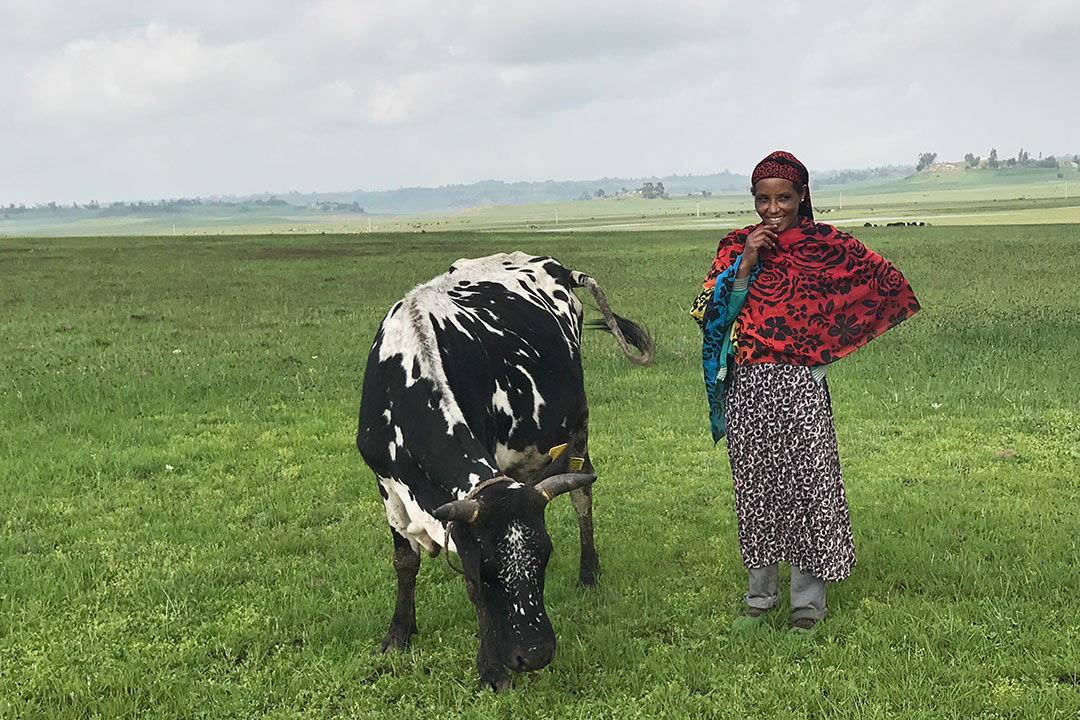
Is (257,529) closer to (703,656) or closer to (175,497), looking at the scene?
(175,497)

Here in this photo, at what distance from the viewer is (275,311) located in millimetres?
21984

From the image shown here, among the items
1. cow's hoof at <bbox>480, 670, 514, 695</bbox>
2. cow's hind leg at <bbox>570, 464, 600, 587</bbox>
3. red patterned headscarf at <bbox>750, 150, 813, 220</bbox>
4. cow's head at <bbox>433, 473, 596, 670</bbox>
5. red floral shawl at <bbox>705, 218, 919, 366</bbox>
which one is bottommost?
cow's hoof at <bbox>480, 670, 514, 695</bbox>

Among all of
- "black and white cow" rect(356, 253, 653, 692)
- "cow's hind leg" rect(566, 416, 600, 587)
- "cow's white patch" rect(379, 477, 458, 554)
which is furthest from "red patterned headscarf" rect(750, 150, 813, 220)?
"cow's white patch" rect(379, 477, 458, 554)

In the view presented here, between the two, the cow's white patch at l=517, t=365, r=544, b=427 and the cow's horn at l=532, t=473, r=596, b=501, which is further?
the cow's white patch at l=517, t=365, r=544, b=427

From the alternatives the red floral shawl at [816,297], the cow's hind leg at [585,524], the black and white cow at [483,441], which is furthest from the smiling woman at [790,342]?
the cow's hind leg at [585,524]

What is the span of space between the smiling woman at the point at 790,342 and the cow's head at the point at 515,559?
1.53 meters

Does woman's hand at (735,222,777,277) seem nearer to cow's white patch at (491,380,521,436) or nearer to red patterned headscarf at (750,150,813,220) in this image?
red patterned headscarf at (750,150,813,220)

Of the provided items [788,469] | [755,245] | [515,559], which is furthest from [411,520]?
[755,245]

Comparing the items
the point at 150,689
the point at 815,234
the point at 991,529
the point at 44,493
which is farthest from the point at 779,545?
the point at 44,493

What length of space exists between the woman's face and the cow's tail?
8.32ft

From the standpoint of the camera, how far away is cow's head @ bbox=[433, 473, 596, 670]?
4.70 metres

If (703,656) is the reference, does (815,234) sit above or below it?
above

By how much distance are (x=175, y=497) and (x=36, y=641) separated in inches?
118

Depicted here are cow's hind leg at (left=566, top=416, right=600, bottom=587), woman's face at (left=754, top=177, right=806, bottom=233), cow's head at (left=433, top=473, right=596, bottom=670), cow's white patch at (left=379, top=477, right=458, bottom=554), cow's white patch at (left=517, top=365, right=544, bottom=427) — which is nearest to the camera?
cow's head at (left=433, top=473, right=596, bottom=670)
